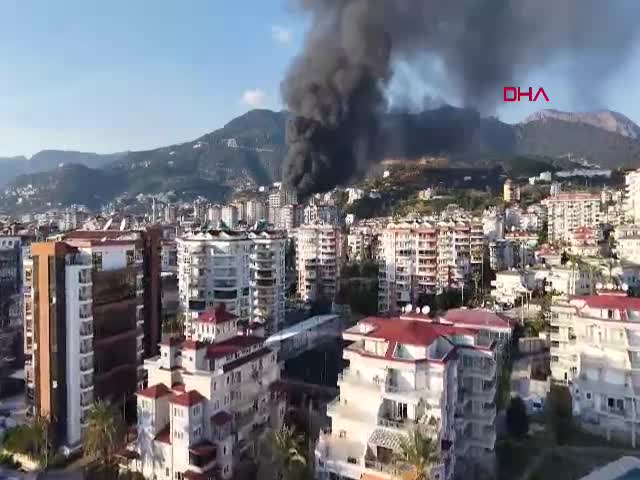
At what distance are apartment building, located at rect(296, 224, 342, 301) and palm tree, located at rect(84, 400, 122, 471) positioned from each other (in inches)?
821

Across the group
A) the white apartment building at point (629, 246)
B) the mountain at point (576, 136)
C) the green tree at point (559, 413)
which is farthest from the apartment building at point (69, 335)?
the mountain at point (576, 136)

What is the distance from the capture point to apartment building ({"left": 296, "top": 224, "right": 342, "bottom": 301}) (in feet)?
111

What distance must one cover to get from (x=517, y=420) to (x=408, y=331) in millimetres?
5373

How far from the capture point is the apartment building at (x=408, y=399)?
11.4 meters

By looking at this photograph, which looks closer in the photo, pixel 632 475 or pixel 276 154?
pixel 632 475

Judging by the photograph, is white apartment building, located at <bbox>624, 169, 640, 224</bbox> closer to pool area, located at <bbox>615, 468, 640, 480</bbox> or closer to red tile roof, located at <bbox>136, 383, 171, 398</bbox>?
pool area, located at <bbox>615, 468, 640, 480</bbox>

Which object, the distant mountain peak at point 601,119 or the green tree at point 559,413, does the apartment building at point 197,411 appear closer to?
the green tree at point 559,413

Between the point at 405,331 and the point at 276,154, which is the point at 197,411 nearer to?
the point at 405,331

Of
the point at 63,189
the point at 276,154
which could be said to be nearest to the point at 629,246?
the point at 63,189

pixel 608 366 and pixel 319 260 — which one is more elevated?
pixel 319 260

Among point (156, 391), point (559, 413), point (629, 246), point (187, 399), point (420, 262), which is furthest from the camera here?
point (420, 262)

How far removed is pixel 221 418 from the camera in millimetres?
12891

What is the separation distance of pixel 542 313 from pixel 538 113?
141m

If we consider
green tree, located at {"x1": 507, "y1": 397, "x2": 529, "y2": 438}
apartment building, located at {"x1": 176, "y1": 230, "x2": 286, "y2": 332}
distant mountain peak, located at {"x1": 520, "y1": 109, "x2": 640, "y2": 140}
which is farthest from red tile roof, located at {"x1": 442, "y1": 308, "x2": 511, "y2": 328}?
distant mountain peak, located at {"x1": 520, "y1": 109, "x2": 640, "y2": 140}
